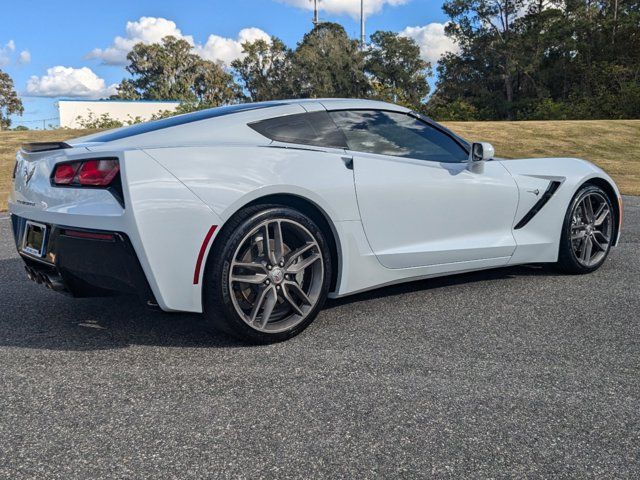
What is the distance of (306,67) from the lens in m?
58.3

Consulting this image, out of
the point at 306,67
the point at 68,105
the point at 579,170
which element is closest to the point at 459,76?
the point at 306,67

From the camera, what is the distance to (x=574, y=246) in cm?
464

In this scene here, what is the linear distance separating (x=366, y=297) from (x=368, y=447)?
204 centimetres

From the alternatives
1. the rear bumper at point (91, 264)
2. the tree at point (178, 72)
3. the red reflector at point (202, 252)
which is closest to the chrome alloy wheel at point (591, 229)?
the red reflector at point (202, 252)

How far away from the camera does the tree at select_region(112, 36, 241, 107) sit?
245 feet

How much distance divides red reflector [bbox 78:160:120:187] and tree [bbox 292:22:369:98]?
180 ft

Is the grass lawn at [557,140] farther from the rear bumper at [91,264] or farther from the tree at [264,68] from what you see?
the tree at [264,68]

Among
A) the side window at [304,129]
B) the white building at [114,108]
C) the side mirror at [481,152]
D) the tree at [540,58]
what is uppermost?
the tree at [540,58]

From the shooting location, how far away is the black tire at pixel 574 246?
4.55 metres

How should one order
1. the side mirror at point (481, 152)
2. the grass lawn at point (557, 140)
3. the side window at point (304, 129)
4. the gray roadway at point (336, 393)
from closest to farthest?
the gray roadway at point (336, 393) → the side window at point (304, 129) → the side mirror at point (481, 152) → the grass lawn at point (557, 140)

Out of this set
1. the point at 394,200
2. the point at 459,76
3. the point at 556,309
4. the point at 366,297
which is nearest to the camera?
the point at 394,200

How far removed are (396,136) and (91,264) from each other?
1.99 metres

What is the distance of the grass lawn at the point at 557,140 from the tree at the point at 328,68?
32.2m

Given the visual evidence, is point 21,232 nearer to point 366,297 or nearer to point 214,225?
point 214,225
